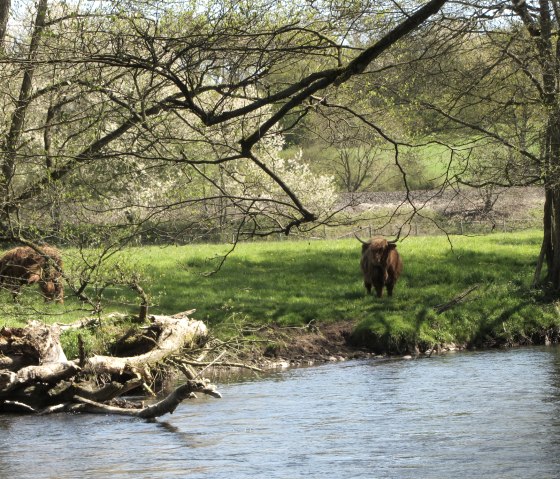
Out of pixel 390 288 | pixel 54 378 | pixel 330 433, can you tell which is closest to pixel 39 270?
pixel 54 378

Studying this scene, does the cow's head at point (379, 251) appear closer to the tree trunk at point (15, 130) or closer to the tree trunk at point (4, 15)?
the tree trunk at point (4, 15)

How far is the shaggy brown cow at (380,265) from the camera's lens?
24.6 meters

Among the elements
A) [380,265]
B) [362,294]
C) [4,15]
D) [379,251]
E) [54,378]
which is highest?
[4,15]

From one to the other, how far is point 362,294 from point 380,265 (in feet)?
3.92

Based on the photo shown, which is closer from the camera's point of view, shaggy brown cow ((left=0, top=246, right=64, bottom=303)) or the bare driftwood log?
shaggy brown cow ((left=0, top=246, right=64, bottom=303))

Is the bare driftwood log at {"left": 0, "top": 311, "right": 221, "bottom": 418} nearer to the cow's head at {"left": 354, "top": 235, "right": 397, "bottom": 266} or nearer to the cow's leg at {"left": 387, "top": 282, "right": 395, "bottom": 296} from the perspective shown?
the cow's head at {"left": 354, "top": 235, "right": 397, "bottom": 266}

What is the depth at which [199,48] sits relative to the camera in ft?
29.9

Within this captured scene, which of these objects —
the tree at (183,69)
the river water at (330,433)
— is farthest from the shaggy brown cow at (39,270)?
the river water at (330,433)

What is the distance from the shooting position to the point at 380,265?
973 inches

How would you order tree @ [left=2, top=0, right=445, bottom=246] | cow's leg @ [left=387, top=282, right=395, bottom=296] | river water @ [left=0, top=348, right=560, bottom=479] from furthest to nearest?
cow's leg @ [left=387, top=282, right=395, bottom=296] < river water @ [left=0, top=348, right=560, bottom=479] < tree @ [left=2, top=0, right=445, bottom=246]

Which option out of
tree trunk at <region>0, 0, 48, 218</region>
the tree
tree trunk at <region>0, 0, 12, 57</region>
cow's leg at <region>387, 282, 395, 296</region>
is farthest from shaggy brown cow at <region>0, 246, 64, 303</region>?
cow's leg at <region>387, 282, 395, 296</region>

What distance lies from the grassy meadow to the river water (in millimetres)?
3998

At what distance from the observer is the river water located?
10906 millimetres

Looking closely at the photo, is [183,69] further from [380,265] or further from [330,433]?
[380,265]
